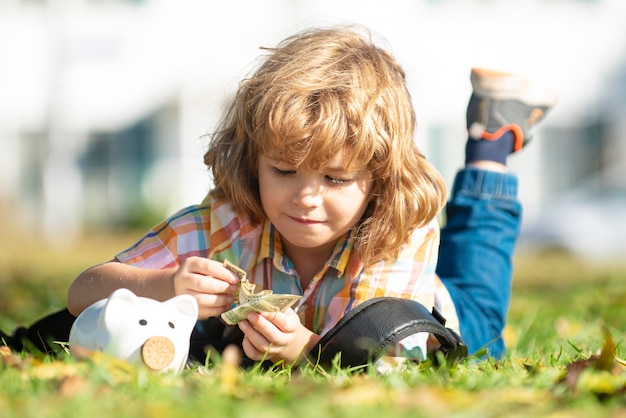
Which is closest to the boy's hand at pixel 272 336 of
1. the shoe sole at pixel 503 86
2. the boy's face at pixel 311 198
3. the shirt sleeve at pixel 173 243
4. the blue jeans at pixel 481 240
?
the boy's face at pixel 311 198

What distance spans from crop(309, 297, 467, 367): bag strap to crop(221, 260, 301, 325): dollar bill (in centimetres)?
20

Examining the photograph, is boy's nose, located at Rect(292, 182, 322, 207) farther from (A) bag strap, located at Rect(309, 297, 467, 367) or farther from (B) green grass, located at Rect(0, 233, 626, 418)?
(B) green grass, located at Rect(0, 233, 626, 418)

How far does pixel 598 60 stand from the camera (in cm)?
1859

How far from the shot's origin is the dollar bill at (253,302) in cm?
241

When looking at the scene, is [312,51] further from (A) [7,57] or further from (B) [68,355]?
(A) [7,57]

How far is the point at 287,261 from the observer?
307 cm

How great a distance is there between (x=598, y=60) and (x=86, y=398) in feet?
60.0

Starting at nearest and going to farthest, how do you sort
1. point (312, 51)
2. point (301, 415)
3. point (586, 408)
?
1. point (301, 415)
2. point (586, 408)
3. point (312, 51)

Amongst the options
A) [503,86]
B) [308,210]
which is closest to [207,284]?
[308,210]

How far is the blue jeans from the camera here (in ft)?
12.3

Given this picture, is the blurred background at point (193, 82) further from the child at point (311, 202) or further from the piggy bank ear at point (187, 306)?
the piggy bank ear at point (187, 306)

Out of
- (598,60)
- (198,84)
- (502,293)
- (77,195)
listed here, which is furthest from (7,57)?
(502,293)

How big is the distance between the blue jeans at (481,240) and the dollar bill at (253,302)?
1370mm

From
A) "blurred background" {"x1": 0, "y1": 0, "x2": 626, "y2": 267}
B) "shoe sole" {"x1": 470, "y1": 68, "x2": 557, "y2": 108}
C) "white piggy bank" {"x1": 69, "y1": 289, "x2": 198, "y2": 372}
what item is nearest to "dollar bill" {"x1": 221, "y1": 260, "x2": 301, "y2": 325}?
"white piggy bank" {"x1": 69, "y1": 289, "x2": 198, "y2": 372}
